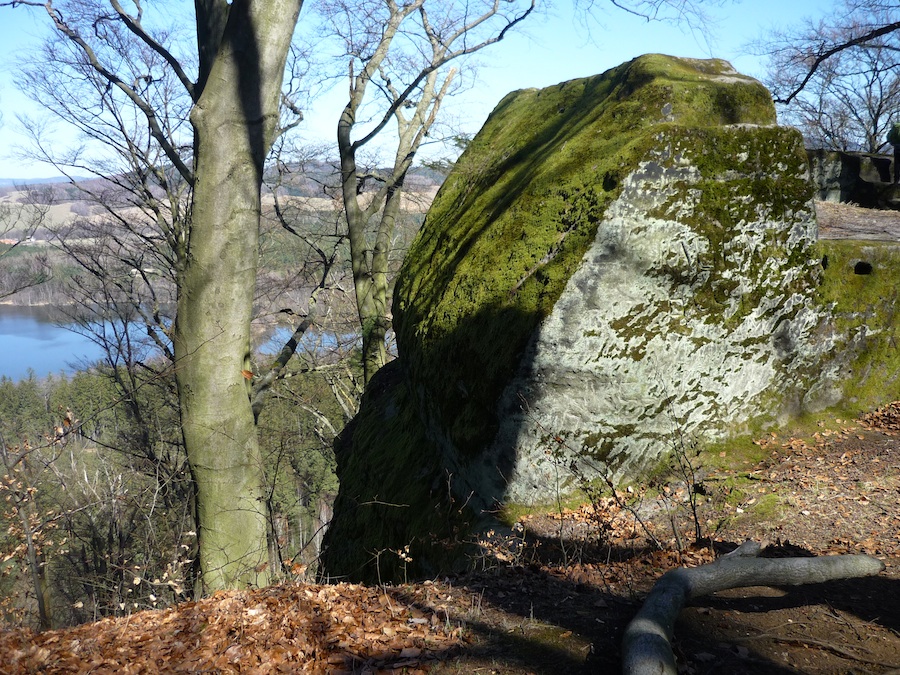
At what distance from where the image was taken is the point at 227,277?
176 inches

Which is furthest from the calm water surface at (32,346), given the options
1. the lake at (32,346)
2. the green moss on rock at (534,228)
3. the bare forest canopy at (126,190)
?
the green moss on rock at (534,228)

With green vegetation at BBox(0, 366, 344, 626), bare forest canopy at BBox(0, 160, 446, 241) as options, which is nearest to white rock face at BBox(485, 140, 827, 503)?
green vegetation at BBox(0, 366, 344, 626)

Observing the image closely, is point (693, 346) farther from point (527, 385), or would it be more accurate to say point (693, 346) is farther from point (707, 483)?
point (527, 385)

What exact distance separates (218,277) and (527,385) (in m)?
2.42

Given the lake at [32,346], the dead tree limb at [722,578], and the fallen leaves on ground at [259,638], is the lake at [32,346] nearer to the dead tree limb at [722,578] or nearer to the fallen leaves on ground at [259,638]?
the fallen leaves on ground at [259,638]

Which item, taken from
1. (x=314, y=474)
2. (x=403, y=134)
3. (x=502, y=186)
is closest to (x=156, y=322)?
(x=403, y=134)

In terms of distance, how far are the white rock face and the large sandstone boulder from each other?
0.01 metres

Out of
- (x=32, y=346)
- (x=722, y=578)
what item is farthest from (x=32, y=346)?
(x=722, y=578)

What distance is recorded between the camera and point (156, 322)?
10.7m

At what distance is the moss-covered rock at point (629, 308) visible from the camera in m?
4.76

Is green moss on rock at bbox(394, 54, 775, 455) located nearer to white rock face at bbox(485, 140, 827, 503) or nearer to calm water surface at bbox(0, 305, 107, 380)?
white rock face at bbox(485, 140, 827, 503)

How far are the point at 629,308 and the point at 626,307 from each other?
0.09ft

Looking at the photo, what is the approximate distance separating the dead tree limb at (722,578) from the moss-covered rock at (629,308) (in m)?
1.75

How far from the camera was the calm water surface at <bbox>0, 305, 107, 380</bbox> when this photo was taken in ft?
153
